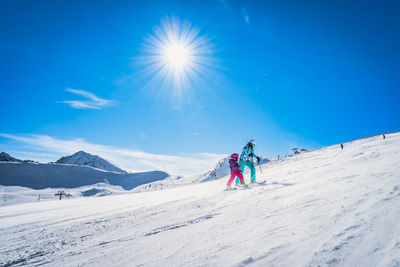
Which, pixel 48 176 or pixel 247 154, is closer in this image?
pixel 247 154

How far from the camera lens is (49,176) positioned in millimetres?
66188

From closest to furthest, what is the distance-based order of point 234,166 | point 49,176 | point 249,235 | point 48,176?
point 249,235
point 234,166
point 48,176
point 49,176

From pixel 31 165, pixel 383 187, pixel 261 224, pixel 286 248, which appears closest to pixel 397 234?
pixel 286 248

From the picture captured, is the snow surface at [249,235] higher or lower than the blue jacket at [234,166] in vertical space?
lower

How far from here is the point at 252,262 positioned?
6.77 ft

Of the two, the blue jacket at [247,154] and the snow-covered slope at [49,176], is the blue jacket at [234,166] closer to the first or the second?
the blue jacket at [247,154]

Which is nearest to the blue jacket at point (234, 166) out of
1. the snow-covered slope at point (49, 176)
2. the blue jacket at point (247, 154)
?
the blue jacket at point (247, 154)

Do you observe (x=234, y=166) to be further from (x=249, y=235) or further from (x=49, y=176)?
(x=49, y=176)

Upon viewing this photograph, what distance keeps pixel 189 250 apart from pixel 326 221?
2166 mm

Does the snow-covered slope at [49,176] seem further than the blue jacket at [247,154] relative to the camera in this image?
Yes

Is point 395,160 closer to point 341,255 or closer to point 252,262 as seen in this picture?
point 341,255

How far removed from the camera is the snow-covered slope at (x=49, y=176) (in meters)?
61.6

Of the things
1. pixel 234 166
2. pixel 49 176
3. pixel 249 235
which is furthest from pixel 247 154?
pixel 49 176

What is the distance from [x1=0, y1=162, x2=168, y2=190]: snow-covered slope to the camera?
202ft
